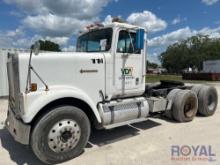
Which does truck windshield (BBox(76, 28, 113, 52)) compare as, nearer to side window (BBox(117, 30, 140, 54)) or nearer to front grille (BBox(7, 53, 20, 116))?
side window (BBox(117, 30, 140, 54))

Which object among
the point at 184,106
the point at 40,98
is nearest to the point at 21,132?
the point at 40,98

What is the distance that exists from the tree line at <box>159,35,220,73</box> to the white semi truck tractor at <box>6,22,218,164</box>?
6200cm

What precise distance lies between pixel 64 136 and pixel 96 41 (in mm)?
2350

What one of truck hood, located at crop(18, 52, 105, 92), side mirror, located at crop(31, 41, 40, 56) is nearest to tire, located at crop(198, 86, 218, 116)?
truck hood, located at crop(18, 52, 105, 92)

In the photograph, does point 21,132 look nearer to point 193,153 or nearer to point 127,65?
point 127,65

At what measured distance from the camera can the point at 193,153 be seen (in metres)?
4.81

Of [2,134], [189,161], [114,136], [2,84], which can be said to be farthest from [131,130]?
[2,84]

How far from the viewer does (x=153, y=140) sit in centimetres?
552

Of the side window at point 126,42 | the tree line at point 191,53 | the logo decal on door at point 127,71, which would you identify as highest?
the tree line at point 191,53

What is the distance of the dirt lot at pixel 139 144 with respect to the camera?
450 centimetres

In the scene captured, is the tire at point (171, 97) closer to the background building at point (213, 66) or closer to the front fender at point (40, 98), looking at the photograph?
the front fender at point (40, 98)

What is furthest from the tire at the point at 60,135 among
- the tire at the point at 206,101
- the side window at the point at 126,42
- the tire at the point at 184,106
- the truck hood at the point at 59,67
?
the tire at the point at 206,101

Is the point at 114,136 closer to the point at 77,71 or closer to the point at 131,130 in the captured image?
the point at 131,130

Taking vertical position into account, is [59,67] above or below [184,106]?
above
